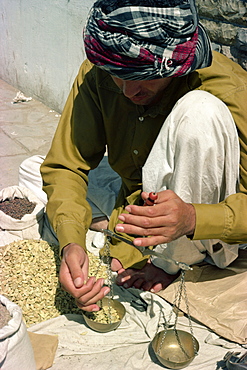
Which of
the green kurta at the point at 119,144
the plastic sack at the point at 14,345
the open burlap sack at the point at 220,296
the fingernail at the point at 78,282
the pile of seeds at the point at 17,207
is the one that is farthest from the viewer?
the pile of seeds at the point at 17,207

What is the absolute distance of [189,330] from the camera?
273cm

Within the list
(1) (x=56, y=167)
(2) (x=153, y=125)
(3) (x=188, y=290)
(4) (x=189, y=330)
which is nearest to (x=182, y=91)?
(2) (x=153, y=125)

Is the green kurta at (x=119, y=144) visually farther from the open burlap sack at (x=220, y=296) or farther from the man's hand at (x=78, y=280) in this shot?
the open burlap sack at (x=220, y=296)

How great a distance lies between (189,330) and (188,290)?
0.25 metres

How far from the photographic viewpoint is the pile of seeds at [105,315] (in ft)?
9.05

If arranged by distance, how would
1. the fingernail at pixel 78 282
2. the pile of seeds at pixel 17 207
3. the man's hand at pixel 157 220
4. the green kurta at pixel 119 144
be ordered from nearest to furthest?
the man's hand at pixel 157 220, the fingernail at pixel 78 282, the green kurta at pixel 119 144, the pile of seeds at pixel 17 207

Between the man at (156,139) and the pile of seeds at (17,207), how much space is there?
703 mm

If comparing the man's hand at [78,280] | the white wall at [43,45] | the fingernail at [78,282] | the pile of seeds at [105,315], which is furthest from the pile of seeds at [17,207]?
the white wall at [43,45]

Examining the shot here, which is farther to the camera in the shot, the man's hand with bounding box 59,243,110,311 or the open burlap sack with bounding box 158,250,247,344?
the open burlap sack with bounding box 158,250,247,344

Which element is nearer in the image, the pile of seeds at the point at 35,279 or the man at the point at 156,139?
the man at the point at 156,139

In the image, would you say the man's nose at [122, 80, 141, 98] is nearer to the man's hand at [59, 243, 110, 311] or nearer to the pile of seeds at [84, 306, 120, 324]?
the man's hand at [59, 243, 110, 311]

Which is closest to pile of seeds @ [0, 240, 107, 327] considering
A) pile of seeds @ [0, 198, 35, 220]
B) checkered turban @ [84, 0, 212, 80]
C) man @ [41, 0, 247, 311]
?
pile of seeds @ [0, 198, 35, 220]

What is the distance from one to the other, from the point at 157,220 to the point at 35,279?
120cm

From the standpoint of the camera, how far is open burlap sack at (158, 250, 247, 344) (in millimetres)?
2641
